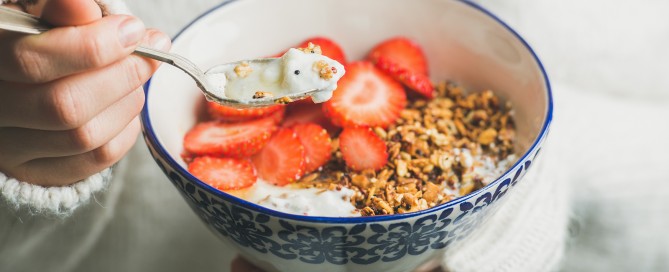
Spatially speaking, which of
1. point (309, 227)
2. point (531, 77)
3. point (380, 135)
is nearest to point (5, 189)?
point (309, 227)

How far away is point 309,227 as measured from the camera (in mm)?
514

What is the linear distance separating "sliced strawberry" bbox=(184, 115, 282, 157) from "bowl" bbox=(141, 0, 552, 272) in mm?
22

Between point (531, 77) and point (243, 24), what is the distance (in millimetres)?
375

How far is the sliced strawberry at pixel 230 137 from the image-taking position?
71 centimetres

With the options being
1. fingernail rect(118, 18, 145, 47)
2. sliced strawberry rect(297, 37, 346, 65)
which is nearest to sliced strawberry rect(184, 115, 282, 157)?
sliced strawberry rect(297, 37, 346, 65)

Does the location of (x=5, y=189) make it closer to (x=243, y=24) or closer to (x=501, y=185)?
(x=243, y=24)

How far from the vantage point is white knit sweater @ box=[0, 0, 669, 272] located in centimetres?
78

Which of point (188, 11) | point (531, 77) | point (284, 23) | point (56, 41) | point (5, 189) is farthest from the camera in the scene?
point (188, 11)

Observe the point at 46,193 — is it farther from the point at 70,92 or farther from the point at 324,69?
the point at 324,69

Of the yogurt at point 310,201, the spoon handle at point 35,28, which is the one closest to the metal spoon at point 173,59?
the spoon handle at point 35,28

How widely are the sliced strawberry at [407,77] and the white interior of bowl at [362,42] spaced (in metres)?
0.07

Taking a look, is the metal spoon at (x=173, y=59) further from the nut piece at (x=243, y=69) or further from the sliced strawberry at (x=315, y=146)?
the sliced strawberry at (x=315, y=146)

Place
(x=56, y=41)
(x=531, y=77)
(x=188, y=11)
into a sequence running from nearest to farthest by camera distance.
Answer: (x=56, y=41) → (x=531, y=77) → (x=188, y=11)

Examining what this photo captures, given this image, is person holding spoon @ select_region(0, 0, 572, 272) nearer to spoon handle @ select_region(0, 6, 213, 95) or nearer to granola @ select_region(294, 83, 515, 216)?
spoon handle @ select_region(0, 6, 213, 95)
